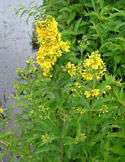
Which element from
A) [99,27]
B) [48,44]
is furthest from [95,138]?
[99,27]

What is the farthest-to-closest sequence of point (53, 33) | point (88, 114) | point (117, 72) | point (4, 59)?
point (4, 59)
point (117, 72)
point (88, 114)
point (53, 33)

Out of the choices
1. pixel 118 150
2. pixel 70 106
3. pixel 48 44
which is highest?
pixel 48 44

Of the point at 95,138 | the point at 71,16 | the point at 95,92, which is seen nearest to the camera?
the point at 95,92

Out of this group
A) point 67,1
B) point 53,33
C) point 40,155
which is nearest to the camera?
point 53,33

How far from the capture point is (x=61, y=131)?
1520 mm

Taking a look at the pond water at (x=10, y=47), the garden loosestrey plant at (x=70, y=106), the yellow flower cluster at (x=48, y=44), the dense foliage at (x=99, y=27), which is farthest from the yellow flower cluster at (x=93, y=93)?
the pond water at (x=10, y=47)

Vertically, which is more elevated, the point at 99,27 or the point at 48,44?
the point at 99,27

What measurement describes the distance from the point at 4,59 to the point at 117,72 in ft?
7.46

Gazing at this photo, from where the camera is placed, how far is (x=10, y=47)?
4402 millimetres

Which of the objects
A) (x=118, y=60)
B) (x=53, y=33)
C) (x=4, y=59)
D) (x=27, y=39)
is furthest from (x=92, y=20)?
(x=27, y=39)

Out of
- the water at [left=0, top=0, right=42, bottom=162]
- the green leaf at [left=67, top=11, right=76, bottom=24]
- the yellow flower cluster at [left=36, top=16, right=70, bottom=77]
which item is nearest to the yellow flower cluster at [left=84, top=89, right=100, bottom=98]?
the yellow flower cluster at [left=36, top=16, right=70, bottom=77]

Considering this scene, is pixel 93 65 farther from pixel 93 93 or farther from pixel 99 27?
pixel 99 27

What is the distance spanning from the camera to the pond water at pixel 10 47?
11.5 feet

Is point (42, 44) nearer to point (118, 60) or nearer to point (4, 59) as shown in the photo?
point (118, 60)
